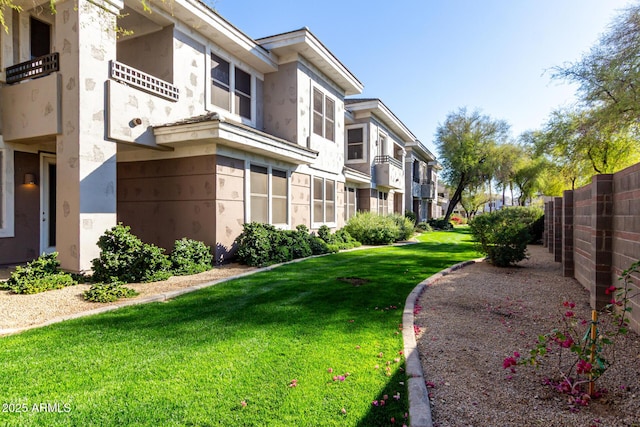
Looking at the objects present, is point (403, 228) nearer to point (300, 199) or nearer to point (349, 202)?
point (349, 202)

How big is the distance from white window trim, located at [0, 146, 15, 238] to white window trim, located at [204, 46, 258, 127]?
5174 mm

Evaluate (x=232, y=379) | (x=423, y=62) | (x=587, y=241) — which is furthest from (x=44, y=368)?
(x=423, y=62)

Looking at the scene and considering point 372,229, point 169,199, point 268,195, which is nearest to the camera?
point 169,199

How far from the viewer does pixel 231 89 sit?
39.1 ft

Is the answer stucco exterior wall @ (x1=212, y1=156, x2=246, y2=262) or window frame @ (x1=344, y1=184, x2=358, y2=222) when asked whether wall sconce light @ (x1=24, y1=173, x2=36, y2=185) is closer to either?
stucco exterior wall @ (x1=212, y1=156, x2=246, y2=262)

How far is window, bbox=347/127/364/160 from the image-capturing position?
2047 cm

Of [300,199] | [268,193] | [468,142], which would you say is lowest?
[300,199]

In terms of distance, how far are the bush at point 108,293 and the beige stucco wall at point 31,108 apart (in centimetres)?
414

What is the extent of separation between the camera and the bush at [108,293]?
19.1ft

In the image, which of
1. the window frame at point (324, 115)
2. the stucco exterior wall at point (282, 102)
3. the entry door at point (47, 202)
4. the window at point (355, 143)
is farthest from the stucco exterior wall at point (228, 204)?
the window at point (355, 143)

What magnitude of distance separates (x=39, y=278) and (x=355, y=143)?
1681cm

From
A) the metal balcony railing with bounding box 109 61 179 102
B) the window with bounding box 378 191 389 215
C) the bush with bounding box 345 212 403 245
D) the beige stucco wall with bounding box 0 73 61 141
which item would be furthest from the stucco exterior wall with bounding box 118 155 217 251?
the window with bounding box 378 191 389 215

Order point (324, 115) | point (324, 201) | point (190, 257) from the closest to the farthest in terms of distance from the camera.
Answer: point (190, 257) → point (324, 201) → point (324, 115)

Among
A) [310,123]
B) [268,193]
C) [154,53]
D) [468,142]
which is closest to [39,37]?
[154,53]
